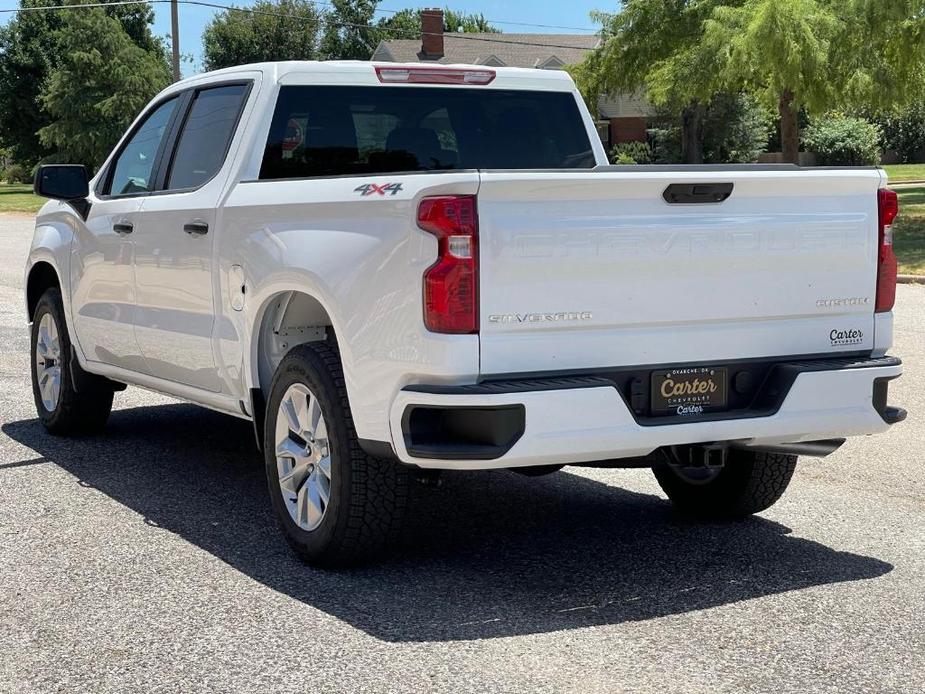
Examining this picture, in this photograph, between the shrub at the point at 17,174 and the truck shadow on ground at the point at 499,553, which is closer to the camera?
the truck shadow on ground at the point at 499,553

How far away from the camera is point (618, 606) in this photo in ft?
16.8

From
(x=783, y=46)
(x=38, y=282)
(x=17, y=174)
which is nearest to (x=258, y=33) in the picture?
(x=17, y=174)

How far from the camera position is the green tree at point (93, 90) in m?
61.3

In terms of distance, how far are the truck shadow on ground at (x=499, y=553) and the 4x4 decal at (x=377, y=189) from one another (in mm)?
1486

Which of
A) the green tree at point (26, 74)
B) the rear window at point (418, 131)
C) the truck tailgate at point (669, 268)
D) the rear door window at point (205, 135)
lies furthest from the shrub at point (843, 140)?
the truck tailgate at point (669, 268)

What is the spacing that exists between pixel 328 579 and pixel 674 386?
1.52 metres

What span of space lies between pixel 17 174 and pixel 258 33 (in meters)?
18.8

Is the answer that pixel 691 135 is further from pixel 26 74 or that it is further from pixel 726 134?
pixel 26 74

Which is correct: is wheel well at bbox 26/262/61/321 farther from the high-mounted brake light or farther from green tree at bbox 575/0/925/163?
green tree at bbox 575/0/925/163

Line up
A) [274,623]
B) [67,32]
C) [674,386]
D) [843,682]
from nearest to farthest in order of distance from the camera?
[843,682]
[274,623]
[674,386]
[67,32]

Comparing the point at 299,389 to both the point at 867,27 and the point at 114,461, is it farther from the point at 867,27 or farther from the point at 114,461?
the point at 867,27

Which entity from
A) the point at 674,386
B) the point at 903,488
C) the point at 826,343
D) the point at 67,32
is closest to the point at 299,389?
the point at 674,386

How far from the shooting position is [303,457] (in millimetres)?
5688

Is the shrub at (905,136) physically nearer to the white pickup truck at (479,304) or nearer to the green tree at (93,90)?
the green tree at (93,90)
